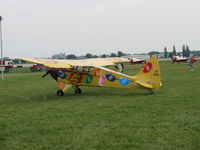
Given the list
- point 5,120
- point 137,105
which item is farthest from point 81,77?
point 5,120

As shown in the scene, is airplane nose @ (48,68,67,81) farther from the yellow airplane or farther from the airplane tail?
the airplane tail

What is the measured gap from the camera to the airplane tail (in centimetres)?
1083

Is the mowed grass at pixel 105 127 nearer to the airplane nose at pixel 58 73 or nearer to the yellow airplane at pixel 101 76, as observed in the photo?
the yellow airplane at pixel 101 76

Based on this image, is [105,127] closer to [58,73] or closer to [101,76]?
[101,76]

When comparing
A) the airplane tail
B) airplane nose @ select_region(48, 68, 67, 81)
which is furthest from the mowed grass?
airplane nose @ select_region(48, 68, 67, 81)

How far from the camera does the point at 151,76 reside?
10.9 meters

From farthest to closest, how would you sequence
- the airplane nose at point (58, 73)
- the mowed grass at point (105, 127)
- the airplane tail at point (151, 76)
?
the airplane nose at point (58, 73)
the airplane tail at point (151, 76)
the mowed grass at point (105, 127)

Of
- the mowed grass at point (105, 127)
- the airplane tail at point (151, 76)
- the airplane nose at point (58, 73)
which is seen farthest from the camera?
the airplane nose at point (58, 73)

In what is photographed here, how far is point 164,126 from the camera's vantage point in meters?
6.00

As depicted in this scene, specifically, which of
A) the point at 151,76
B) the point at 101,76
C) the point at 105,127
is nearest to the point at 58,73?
the point at 101,76

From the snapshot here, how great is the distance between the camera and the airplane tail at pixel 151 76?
35.5 ft

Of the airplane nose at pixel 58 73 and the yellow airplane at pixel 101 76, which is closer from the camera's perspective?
the yellow airplane at pixel 101 76

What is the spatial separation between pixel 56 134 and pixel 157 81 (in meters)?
6.11

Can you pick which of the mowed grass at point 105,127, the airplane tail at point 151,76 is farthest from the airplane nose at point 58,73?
the mowed grass at point 105,127
